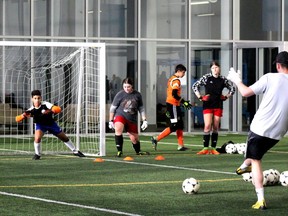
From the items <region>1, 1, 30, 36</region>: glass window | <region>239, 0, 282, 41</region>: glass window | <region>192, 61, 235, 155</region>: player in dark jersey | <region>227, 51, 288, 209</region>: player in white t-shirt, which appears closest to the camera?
<region>227, 51, 288, 209</region>: player in white t-shirt

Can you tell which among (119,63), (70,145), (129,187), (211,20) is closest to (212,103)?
(70,145)

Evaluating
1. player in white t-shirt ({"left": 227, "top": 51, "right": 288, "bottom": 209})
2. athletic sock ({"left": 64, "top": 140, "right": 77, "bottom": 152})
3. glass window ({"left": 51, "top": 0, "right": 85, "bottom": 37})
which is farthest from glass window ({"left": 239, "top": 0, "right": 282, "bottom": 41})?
player in white t-shirt ({"left": 227, "top": 51, "right": 288, "bottom": 209})

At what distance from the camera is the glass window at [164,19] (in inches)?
1225

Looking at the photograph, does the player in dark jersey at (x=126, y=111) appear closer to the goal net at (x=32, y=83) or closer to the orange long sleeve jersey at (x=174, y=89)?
the orange long sleeve jersey at (x=174, y=89)

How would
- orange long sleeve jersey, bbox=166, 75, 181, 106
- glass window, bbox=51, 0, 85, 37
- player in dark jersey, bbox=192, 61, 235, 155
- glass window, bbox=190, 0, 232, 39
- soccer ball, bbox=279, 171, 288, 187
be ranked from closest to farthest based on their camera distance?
soccer ball, bbox=279, 171, 288, 187, player in dark jersey, bbox=192, 61, 235, 155, orange long sleeve jersey, bbox=166, 75, 181, 106, glass window, bbox=51, 0, 85, 37, glass window, bbox=190, 0, 232, 39

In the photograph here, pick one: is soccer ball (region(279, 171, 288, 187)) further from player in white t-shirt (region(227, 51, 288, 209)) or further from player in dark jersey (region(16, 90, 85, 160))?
player in dark jersey (region(16, 90, 85, 160))

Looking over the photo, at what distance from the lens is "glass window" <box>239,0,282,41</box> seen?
1275 inches

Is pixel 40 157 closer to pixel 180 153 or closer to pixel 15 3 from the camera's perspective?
pixel 180 153

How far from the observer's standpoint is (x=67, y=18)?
30.2 metres

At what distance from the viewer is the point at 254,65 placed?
3238cm

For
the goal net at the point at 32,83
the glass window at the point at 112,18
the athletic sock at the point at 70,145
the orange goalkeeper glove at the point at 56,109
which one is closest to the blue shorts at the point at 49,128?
the athletic sock at the point at 70,145

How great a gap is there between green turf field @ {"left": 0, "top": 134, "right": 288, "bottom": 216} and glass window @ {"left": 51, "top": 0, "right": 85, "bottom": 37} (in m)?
10.3

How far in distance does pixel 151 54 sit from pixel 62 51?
3337mm

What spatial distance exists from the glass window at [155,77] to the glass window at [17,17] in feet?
13.0
